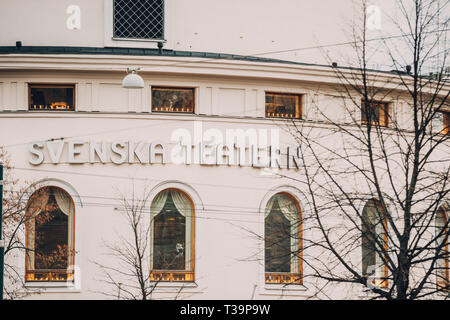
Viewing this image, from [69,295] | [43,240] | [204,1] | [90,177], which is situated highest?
[204,1]

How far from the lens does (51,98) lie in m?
28.2

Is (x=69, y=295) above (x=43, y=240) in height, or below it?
below

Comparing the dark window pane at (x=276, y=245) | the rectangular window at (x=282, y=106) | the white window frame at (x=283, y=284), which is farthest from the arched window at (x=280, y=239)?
the rectangular window at (x=282, y=106)

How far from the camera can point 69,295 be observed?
2747cm

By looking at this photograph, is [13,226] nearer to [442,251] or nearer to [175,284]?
[175,284]

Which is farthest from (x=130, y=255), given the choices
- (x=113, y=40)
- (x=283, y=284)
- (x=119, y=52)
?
(x=113, y=40)

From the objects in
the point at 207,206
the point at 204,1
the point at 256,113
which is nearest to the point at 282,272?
the point at 207,206

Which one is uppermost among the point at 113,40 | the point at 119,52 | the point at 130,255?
the point at 113,40

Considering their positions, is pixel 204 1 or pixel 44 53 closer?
pixel 44 53

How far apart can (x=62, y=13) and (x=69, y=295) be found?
29.4ft

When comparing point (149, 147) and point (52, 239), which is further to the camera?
point (149, 147)

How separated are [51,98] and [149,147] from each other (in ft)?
11.2

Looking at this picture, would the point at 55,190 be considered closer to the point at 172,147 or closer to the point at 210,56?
the point at 172,147

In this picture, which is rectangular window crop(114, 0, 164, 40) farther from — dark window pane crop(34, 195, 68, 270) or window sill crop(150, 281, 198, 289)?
window sill crop(150, 281, 198, 289)
